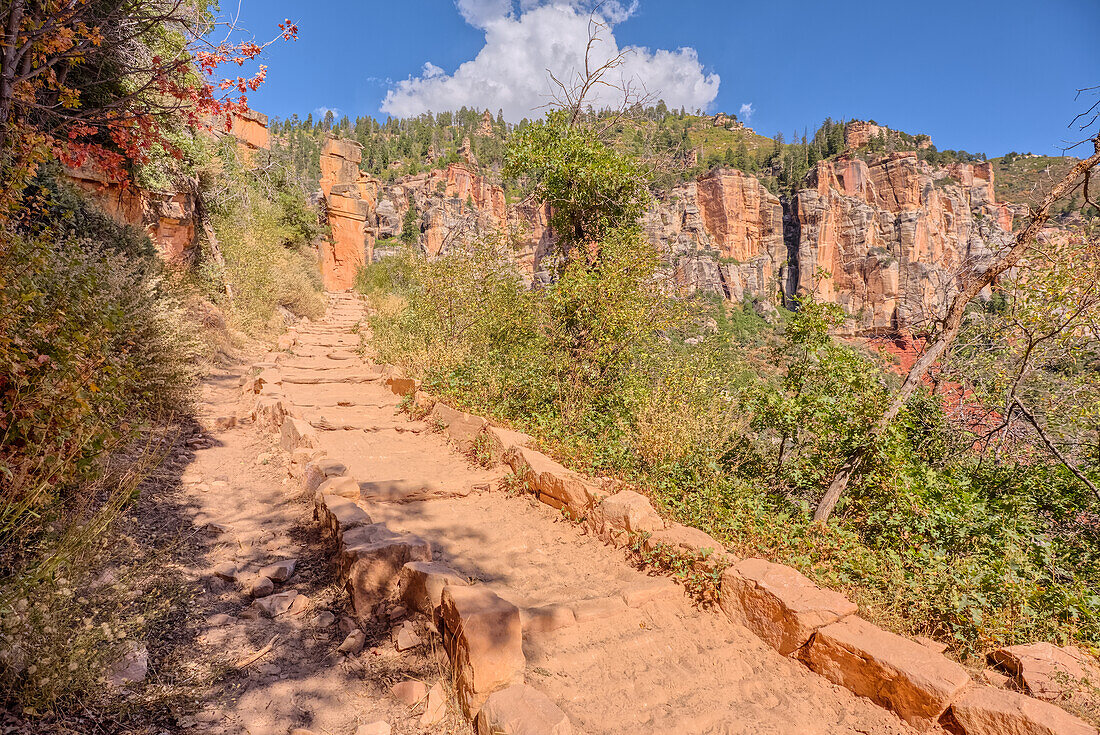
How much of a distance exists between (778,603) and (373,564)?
2.45m

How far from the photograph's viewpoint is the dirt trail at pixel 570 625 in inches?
94.2

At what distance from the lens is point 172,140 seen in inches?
394

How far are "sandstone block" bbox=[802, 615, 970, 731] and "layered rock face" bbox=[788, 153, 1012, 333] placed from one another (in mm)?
65219

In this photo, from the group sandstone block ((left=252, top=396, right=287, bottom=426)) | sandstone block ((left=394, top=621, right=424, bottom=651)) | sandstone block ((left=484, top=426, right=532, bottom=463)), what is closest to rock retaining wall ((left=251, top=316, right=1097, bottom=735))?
sandstone block ((left=394, top=621, right=424, bottom=651))

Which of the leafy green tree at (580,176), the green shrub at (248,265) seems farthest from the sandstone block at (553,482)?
the green shrub at (248,265)

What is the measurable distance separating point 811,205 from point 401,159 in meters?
65.8

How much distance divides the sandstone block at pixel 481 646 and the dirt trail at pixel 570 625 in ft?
1.05

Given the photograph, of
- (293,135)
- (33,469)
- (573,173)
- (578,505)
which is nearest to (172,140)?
(573,173)

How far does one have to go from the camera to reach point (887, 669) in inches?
95.2

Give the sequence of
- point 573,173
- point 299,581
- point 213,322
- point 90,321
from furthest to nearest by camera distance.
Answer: point 213,322
point 573,173
point 90,321
point 299,581

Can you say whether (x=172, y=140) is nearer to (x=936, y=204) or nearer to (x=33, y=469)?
(x=33, y=469)

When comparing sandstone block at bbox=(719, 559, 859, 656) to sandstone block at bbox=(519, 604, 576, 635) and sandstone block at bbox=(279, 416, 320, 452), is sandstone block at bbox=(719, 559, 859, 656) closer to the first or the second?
sandstone block at bbox=(519, 604, 576, 635)

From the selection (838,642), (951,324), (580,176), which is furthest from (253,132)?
(838,642)

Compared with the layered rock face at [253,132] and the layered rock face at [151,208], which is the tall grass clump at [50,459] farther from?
the layered rock face at [253,132]
